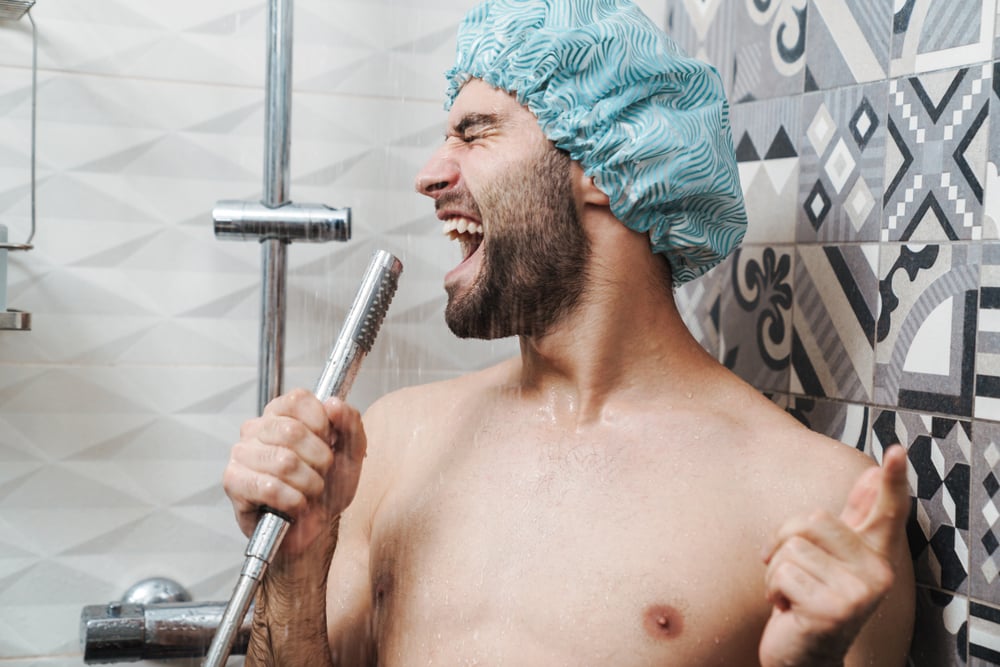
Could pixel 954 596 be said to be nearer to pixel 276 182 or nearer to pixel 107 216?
pixel 276 182

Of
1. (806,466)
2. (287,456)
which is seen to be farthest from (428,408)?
(806,466)

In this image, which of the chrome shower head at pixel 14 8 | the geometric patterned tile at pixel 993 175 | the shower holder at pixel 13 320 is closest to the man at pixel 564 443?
the geometric patterned tile at pixel 993 175

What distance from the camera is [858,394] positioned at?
1060mm

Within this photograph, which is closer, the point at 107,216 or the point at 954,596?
the point at 954,596

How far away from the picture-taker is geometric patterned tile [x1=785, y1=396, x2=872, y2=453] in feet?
3.45

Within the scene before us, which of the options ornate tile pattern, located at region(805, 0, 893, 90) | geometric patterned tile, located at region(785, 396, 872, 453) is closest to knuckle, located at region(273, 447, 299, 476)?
geometric patterned tile, located at region(785, 396, 872, 453)

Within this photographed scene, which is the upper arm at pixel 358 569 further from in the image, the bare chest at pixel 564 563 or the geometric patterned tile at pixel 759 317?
the geometric patterned tile at pixel 759 317

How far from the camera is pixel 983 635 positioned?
0.90m

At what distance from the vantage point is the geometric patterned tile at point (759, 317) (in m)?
1.18

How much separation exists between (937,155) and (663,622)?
53cm

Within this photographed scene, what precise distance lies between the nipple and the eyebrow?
1.69 feet

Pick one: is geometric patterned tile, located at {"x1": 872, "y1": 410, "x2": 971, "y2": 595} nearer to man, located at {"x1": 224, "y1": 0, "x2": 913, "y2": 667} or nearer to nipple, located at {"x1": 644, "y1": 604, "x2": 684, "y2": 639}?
man, located at {"x1": 224, "y1": 0, "x2": 913, "y2": 667}

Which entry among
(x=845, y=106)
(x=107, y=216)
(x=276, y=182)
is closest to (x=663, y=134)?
(x=845, y=106)

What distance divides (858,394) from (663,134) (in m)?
0.36
